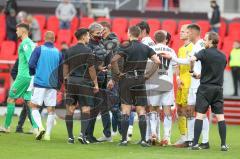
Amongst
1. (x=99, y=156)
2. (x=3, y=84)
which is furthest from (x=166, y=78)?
(x=3, y=84)

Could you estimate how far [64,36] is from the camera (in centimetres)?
2831

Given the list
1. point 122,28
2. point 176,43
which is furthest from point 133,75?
point 122,28

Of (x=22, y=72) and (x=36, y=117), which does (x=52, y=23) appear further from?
(x=36, y=117)

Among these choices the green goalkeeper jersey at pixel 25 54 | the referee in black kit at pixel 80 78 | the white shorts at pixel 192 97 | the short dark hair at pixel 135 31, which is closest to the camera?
the short dark hair at pixel 135 31

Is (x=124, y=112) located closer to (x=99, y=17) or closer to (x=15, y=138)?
(x=15, y=138)

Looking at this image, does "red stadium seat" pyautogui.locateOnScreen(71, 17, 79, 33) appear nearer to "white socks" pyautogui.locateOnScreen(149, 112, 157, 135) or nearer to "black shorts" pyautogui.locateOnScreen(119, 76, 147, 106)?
"white socks" pyautogui.locateOnScreen(149, 112, 157, 135)

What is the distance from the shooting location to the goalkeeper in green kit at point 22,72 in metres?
17.2

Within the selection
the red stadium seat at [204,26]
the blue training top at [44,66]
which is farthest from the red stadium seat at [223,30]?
the blue training top at [44,66]

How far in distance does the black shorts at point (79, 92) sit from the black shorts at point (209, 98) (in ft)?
7.00

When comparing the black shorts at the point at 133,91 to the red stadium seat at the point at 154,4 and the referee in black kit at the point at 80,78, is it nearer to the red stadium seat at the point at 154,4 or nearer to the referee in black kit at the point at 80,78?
the referee in black kit at the point at 80,78

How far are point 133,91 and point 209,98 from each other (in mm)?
1477

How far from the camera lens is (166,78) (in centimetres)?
1625

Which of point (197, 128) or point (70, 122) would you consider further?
point (70, 122)

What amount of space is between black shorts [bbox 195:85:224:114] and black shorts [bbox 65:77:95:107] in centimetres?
213
